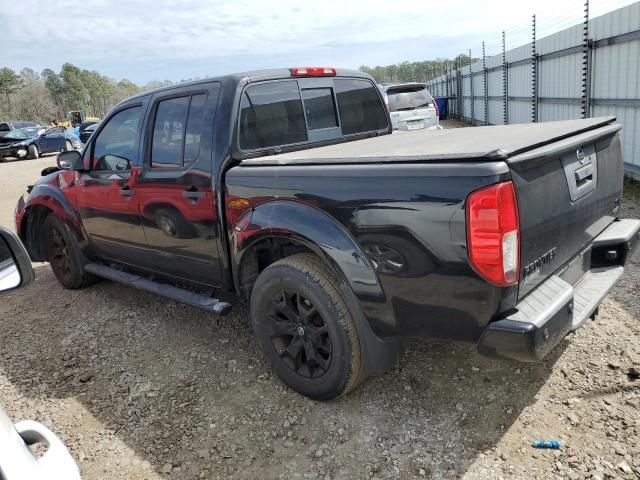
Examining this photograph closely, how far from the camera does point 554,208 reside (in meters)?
2.46

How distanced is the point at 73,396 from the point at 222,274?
1255 millimetres

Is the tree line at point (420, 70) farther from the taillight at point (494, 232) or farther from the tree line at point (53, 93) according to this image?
the tree line at point (53, 93)

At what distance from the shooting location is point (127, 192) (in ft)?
13.2

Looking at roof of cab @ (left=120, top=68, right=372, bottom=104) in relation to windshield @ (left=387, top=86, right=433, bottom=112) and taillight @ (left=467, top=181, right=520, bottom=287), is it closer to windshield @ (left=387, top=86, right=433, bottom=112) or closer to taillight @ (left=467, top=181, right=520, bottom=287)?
taillight @ (left=467, top=181, right=520, bottom=287)

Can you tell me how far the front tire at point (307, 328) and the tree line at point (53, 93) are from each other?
68035 mm

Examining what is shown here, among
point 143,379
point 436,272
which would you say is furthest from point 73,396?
point 436,272

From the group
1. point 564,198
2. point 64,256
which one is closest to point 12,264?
point 564,198

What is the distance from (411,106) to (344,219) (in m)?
11.3

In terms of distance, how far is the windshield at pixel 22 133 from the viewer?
2427 cm

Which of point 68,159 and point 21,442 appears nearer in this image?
point 21,442

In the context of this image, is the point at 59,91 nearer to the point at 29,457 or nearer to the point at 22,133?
the point at 22,133

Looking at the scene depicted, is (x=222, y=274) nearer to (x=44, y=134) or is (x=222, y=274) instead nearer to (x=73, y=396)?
(x=73, y=396)

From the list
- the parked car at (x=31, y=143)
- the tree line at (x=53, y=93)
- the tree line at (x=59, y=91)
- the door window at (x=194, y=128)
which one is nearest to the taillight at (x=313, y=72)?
the door window at (x=194, y=128)

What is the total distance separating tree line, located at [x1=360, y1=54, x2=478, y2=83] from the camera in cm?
2574
